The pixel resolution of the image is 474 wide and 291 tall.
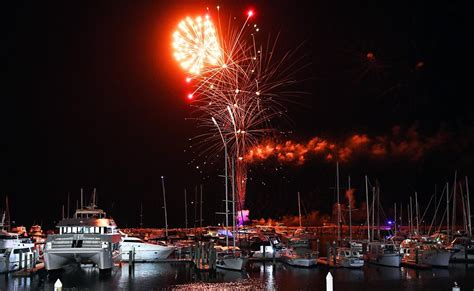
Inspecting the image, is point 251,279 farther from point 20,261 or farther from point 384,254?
point 20,261

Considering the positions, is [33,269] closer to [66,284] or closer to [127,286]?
[66,284]

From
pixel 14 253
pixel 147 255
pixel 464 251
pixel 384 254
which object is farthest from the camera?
pixel 464 251

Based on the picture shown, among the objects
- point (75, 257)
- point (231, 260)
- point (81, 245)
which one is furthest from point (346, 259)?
point (75, 257)

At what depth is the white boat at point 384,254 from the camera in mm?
59259

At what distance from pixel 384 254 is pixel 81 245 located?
30.2 m

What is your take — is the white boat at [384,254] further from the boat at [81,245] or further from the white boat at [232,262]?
the boat at [81,245]

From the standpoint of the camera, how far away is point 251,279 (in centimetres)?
4944

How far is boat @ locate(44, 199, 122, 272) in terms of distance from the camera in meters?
49.0

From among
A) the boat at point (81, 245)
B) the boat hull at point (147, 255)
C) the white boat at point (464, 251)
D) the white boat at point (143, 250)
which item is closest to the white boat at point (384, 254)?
the white boat at point (464, 251)

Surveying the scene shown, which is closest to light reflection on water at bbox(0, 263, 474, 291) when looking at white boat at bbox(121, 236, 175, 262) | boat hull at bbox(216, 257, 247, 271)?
boat hull at bbox(216, 257, 247, 271)

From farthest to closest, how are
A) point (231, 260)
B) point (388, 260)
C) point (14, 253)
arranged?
point (388, 260) < point (231, 260) < point (14, 253)

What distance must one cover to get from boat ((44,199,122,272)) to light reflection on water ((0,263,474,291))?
1299 mm

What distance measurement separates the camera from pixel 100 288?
1758 inches

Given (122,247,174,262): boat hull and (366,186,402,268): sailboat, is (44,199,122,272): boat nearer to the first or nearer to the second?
(122,247,174,262): boat hull
